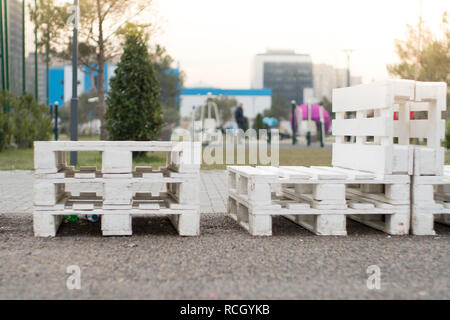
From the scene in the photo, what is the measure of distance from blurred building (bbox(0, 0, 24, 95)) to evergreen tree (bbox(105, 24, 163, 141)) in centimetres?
1154

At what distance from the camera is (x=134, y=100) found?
16.0m

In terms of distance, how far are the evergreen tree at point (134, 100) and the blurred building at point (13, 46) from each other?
37.9 ft

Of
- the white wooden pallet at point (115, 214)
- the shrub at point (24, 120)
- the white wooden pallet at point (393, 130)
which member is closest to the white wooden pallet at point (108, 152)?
the white wooden pallet at point (115, 214)

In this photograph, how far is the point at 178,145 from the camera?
18.2 feet

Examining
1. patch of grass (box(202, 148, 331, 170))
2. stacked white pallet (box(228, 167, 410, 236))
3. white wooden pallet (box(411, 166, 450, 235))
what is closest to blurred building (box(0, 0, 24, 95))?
patch of grass (box(202, 148, 331, 170))

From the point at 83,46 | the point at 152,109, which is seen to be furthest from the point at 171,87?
the point at 152,109

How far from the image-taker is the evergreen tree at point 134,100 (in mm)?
15969

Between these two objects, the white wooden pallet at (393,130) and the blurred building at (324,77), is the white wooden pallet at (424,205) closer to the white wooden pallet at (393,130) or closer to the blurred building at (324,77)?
the white wooden pallet at (393,130)

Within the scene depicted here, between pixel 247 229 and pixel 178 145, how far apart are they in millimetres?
1159

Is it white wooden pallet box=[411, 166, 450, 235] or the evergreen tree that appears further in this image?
the evergreen tree

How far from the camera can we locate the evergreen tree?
52.4 feet

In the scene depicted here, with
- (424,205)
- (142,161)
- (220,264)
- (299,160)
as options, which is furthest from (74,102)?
(220,264)

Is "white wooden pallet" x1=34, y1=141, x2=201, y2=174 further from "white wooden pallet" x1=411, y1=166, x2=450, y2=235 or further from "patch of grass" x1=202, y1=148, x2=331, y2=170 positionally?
"patch of grass" x1=202, y1=148, x2=331, y2=170

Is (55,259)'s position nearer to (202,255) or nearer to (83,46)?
(202,255)
